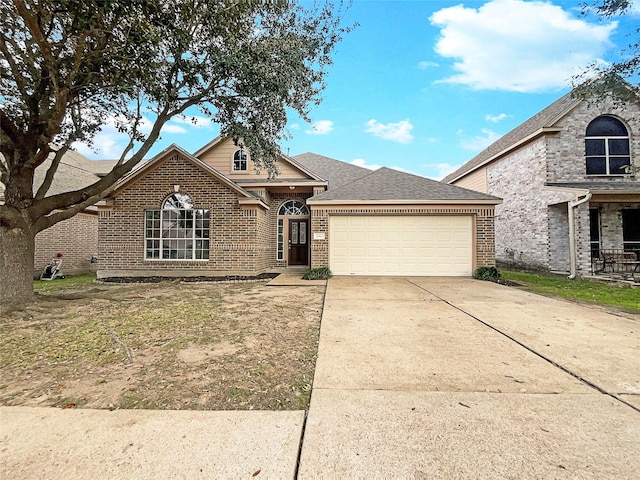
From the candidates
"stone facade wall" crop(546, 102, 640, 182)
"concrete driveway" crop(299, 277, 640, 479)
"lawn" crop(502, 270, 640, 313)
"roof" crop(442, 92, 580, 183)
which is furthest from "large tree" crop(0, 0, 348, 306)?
"stone facade wall" crop(546, 102, 640, 182)

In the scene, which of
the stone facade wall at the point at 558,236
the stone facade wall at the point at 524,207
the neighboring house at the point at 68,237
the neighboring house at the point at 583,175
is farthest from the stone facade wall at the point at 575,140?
the neighboring house at the point at 68,237

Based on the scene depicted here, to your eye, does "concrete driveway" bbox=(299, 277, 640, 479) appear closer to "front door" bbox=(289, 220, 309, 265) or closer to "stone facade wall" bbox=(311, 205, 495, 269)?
"stone facade wall" bbox=(311, 205, 495, 269)

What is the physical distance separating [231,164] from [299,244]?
14.7 ft

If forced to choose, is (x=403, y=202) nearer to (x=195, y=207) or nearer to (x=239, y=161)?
(x=239, y=161)

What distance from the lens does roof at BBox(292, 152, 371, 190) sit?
14.8m

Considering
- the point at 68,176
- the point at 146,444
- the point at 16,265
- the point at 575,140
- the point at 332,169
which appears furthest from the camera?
the point at 332,169

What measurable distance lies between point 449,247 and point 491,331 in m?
6.84

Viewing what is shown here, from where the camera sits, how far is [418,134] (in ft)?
60.7

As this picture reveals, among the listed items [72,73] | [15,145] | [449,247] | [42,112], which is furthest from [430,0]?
[15,145]

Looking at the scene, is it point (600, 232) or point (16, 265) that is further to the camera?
point (600, 232)

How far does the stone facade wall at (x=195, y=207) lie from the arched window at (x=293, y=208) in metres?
2.53

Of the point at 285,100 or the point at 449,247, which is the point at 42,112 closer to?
the point at 285,100

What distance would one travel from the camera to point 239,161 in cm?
1320

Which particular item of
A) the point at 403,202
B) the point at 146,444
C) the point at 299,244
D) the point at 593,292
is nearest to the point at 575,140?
the point at 593,292
